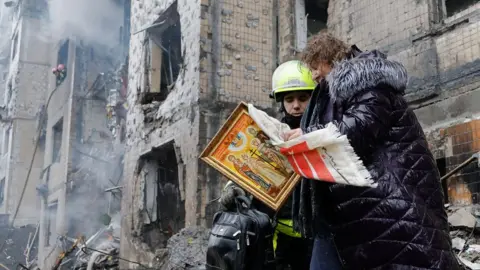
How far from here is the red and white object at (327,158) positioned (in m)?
2.02

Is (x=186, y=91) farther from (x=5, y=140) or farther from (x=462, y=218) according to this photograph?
(x=5, y=140)

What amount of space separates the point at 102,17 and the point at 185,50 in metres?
13.3

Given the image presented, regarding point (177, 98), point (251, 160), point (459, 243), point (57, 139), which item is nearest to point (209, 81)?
point (177, 98)

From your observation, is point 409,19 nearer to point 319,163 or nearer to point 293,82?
point 293,82

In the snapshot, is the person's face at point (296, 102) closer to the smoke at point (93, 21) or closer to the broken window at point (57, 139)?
the smoke at point (93, 21)

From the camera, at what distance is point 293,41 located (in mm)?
8969

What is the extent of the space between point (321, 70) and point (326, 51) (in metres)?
0.10

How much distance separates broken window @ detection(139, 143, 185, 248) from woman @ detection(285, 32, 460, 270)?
8.00 metres

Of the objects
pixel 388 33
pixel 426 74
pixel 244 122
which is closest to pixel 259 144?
pixel 244 122

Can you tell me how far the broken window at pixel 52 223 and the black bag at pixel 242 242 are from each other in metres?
16.6

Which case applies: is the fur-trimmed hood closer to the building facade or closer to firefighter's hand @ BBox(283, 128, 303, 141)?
firefighter's hand @ BBox(283, 128, 303, 141)

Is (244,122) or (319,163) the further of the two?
(244,122)

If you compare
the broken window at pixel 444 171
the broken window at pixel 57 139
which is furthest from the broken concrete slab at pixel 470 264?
the broken window at pixel 57 139

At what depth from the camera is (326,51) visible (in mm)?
2516
